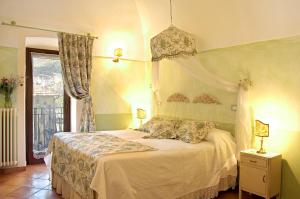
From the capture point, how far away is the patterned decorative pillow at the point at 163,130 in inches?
169

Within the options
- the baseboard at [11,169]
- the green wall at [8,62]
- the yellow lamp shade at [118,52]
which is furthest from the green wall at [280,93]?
the baseboard at [11,169]

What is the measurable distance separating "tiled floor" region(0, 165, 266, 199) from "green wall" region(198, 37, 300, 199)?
730 millimetres

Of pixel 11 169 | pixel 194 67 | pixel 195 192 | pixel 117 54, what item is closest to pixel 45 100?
pixel 11 169

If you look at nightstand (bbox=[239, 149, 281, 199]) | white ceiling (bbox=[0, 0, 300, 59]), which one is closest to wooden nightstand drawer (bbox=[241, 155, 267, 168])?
nightstand (bbox=[239, 149, 281, 199])

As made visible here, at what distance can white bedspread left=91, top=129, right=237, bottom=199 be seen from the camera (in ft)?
8.98

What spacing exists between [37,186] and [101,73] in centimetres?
247

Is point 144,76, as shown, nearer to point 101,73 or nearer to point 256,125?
point 101,73

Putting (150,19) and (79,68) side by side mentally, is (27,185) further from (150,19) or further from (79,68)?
(150,19)

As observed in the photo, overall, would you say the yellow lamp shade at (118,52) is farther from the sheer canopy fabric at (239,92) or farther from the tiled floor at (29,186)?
the tiled floor at (29,186)

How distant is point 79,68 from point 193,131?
247cm

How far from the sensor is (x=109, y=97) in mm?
5695

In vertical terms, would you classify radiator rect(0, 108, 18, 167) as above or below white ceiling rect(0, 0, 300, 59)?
below

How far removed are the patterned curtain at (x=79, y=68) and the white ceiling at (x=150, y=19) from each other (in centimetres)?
29

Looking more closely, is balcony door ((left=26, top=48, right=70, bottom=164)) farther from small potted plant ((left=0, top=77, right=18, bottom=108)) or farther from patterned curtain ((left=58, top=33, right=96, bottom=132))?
patterned curtain ((left=58, top=33, right=96, bottom=132))
